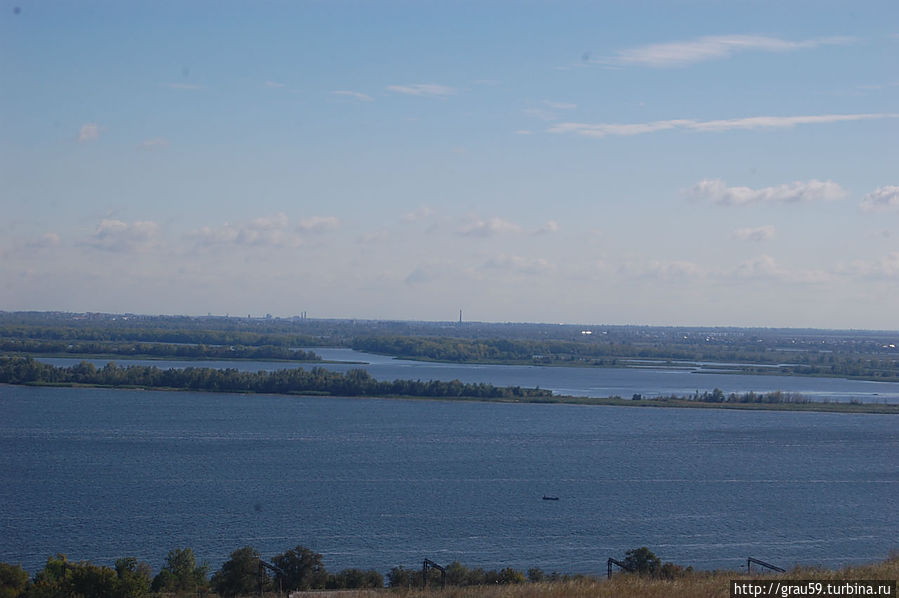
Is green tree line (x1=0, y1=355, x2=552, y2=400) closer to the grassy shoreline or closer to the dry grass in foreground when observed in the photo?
the grassy shoreline

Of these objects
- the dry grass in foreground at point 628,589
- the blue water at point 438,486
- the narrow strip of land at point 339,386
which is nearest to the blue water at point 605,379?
the narrow strip of land at point 339,386

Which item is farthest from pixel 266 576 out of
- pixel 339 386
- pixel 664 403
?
pixel 664 403

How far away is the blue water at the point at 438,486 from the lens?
1341 centimetres

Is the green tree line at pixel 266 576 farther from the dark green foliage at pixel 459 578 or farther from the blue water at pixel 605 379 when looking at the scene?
the blue water at pixel 605 379

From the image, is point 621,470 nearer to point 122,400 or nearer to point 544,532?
point 544,532

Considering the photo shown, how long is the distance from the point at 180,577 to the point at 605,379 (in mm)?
44491

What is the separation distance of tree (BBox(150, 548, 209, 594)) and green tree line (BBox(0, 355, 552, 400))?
1016 inches

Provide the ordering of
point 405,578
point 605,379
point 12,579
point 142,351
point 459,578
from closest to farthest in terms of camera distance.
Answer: point 12,579 < point 459,578 < point 405,578 < point 605,379 < point 142,351

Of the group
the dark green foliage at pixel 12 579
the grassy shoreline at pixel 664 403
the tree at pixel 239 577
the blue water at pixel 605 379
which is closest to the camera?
the dark green foliage at pixel 12 579

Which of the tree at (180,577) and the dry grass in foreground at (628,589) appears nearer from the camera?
the dry grass in foreground at (628,589)

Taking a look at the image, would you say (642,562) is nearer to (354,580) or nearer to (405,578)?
(405,578)

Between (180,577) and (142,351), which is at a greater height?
(142,351)

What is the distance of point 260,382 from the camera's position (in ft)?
124

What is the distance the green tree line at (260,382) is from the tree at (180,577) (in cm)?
2580
